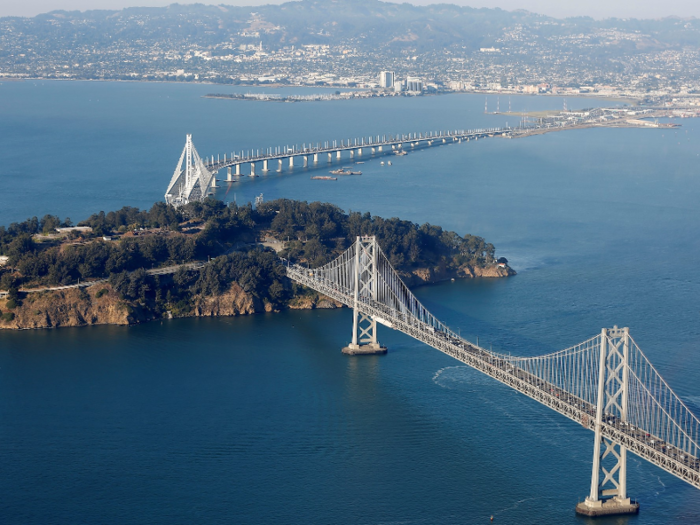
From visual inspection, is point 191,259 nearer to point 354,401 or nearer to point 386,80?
point 354,401

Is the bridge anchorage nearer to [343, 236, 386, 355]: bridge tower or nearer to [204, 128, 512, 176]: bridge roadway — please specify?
[343, 236, 386, 355]: bridge tower

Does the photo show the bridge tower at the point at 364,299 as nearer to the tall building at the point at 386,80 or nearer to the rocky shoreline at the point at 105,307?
the rocky shoreline at the point at 105,307

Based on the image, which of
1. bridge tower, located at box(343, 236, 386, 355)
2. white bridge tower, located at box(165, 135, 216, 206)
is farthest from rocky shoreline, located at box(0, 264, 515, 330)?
white bridge tower, located at box(165, 135, 216, 206)

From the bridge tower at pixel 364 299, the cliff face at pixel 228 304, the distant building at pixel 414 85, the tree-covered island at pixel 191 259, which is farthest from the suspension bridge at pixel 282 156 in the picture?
the distant building at pixel 414 85

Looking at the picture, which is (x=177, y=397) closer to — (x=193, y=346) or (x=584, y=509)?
(x=193, y=346)

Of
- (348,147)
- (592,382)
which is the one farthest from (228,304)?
(348,147)

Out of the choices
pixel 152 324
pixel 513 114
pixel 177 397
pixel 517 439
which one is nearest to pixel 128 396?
pixel 177 397
